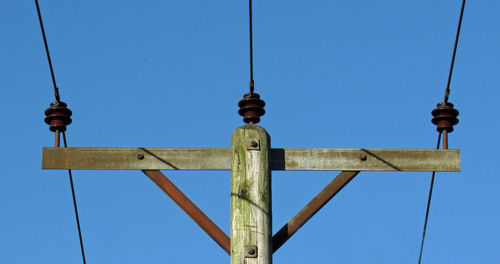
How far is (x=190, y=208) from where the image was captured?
19.0ft

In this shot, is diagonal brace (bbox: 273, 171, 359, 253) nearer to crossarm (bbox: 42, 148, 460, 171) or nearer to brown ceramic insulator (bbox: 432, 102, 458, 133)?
crossarm (bbox: 42, 148, 460, 171)

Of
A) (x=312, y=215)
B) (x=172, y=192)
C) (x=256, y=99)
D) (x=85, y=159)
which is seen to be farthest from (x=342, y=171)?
(x=85, y=159)

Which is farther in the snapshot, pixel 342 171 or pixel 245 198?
pixel 342 171

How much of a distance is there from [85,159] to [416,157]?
2531 millimetres

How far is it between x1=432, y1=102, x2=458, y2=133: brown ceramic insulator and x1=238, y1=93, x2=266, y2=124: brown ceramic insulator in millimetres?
1423

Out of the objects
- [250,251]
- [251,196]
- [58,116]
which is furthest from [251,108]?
[58,116]

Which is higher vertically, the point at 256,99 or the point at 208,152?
the point at 256,99

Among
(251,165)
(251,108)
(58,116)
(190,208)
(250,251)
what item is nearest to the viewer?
(250,251)

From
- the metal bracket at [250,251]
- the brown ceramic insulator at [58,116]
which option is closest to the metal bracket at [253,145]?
the metal bracket at [250,251]

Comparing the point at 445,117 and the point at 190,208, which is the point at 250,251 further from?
the point at 445,117

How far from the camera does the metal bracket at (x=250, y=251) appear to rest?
5.41 meters

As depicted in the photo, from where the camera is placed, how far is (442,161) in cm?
616

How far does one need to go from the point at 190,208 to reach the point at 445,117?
2.19 metres

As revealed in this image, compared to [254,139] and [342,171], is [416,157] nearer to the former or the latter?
[342,171]
